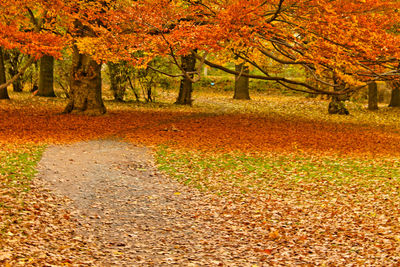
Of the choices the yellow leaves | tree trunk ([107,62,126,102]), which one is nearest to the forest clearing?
the yellow leaves

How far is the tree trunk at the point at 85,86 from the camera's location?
20469 mm

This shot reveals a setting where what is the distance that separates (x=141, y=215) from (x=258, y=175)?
4019 millimetres

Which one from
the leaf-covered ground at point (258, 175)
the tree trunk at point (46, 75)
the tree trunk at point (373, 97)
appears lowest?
the leaf-covered ground at point (258, 175)

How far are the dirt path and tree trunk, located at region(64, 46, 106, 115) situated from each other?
8.03 meters

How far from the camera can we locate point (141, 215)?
8492 mm

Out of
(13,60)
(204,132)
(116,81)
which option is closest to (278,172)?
(204,132)

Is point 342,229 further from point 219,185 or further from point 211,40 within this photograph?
point 211,40

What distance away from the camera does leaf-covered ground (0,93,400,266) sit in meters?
6.87

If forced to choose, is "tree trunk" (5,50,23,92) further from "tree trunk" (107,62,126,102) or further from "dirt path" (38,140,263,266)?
"dirt path" (38,140,263,266)

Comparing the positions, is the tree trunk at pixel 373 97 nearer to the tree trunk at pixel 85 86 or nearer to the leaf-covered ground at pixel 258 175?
the leaf-covered ground at pixel 258 175

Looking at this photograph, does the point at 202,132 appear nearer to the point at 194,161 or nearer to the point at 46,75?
the point at 194,161

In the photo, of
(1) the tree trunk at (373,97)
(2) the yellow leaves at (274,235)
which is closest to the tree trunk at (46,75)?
(1) the tree trunk at (373,97)

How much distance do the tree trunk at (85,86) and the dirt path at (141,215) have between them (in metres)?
8.03

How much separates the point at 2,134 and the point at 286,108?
779 inches
